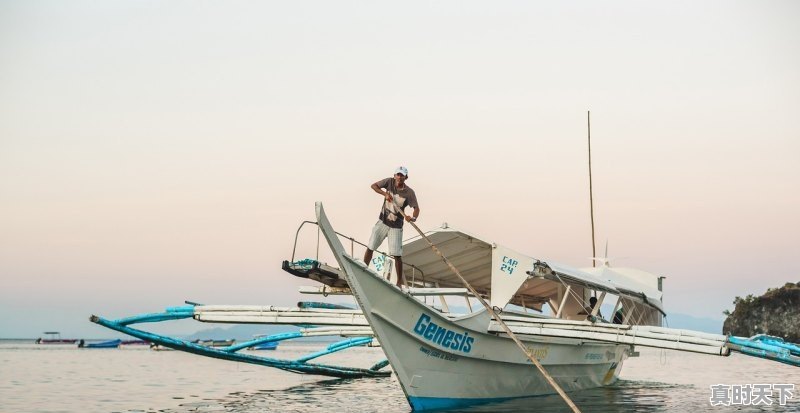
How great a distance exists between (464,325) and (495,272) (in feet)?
8.18

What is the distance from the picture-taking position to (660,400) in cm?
2200

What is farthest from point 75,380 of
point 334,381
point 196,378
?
point 334,381

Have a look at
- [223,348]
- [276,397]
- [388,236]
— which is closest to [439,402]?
[388,236]

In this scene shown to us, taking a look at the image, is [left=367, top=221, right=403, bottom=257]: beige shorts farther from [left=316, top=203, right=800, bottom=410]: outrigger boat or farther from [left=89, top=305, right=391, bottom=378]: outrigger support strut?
[left=89, top=305, right=391, bottom=378]: outrigger support strut

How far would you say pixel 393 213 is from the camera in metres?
16.9

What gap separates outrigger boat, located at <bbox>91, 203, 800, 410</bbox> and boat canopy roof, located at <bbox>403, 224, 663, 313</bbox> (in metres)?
0.03

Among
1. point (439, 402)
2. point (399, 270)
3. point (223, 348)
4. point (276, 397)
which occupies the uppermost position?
point (399, 270)

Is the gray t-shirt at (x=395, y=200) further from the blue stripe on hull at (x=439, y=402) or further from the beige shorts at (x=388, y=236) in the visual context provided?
the blue stripe on hull at (x=439, y=402)

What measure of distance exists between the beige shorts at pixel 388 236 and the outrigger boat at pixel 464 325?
23.8 inches

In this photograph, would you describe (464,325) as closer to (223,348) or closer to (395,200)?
(395,200)

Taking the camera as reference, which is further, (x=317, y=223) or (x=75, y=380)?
(x=75, y=380)

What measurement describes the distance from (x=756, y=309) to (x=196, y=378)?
10183 centimetres

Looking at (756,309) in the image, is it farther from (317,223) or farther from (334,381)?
(317,223)

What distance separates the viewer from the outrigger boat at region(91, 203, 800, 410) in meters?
15.8
